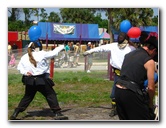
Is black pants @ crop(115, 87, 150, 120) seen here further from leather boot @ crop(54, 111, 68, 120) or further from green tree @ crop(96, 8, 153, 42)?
green tree @ crop(96, 8, 153, 42)

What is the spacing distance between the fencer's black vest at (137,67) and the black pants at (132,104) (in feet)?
0.47

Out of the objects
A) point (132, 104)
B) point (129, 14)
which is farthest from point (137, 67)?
point (129, 14)

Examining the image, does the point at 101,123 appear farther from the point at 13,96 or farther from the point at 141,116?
the point at 13,96

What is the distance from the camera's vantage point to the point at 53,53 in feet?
17.4

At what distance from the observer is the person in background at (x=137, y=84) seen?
12.6 ft

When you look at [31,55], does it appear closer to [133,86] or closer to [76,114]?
[76,114]

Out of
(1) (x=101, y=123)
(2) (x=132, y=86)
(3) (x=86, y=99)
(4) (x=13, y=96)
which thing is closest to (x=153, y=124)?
(1) (x=101, y=123)

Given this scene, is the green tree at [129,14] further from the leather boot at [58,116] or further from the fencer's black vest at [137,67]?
the fencer's black vest at [137,67]

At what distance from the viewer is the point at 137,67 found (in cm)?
386

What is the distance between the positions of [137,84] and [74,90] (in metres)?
5.09

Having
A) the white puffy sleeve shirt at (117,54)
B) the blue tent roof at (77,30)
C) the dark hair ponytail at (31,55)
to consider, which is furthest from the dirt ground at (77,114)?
the blue tent roof at (77,30)

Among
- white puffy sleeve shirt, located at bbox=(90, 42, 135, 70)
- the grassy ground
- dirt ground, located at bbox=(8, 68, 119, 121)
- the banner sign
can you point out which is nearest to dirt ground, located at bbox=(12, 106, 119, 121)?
dirt ground, located at bbox=(8, 68, 119, 121)

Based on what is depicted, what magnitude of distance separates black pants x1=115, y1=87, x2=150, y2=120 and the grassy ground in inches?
99.3

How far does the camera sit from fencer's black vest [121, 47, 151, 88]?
3.85 metres
